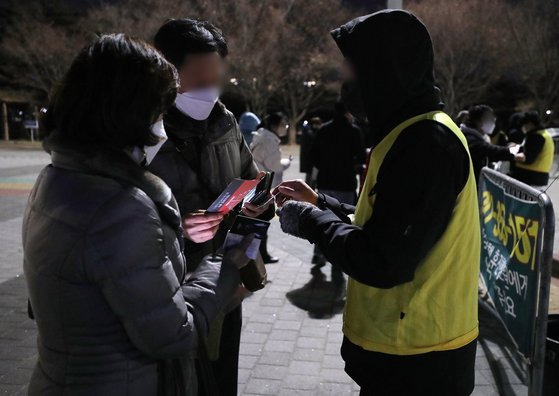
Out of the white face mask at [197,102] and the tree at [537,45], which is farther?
the tree at [537,45]

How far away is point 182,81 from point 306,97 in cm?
3394

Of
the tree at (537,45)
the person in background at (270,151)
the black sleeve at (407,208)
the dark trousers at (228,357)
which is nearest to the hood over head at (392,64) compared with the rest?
the black sleeve at (407,208)

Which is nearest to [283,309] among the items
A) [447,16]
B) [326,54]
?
[447,16]

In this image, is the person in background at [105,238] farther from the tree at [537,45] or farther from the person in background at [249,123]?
the tree at [537,45]

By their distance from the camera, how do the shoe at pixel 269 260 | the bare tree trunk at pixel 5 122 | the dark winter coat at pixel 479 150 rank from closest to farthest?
the dark winter coat at pixel 479 150, the shoe at pixel 269 260, the bare tree trunk at pixel 5 122

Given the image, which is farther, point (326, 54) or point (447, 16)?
point (326, 54)

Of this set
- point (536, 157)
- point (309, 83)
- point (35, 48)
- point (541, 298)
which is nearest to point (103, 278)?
point (541, 298)

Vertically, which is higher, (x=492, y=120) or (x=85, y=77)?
Answer: (x=85, y=77)

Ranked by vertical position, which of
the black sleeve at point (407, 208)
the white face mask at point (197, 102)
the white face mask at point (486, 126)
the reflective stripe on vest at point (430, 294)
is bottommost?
the white face mask at point (486, 126)

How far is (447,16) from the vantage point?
28797 millimetres

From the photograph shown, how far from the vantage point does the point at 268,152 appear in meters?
6.65

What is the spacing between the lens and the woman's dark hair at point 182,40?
2213 millimetres

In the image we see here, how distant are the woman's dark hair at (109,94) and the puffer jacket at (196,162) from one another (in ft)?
2.32

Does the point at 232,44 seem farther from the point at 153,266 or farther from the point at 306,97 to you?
the point at 153,266
